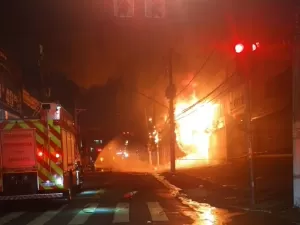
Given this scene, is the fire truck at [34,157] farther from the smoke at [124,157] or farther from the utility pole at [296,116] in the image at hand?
the smoke at [124,157]

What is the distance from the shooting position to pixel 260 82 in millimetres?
21609

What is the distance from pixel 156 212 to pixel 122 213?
0.88 metres

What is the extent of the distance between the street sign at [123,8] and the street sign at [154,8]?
346 millimetres

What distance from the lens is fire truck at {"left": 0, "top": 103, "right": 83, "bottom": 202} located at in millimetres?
13062

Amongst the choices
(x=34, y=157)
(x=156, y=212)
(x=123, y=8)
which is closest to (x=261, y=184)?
(x=156, y=212)

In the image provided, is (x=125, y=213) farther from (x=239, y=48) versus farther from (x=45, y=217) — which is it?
(x=239, y=48)

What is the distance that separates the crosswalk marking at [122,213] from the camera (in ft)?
33.9

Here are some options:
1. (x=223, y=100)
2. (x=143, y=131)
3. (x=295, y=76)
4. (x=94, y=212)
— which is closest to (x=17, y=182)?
(x=94, y=212)

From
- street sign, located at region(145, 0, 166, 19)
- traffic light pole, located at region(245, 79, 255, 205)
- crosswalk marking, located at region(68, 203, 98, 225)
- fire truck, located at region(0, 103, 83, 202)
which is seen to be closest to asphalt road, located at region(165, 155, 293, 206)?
traffic light pole, located at region(245, 79, 255, 205)

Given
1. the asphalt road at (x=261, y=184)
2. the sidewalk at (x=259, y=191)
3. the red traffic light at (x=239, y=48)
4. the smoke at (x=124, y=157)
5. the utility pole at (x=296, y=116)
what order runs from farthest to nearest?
the smoke at (x=124, y=157), the asphalt road at (x=261, y=184), the sidewalk at (x=259, y=191), the red traffic light at (x=239, y=48), the utility pole at (x=296, y=116)

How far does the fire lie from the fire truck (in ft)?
62.1

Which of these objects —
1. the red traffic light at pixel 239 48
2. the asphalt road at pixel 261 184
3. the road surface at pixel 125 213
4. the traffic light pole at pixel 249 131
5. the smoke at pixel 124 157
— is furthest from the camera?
the smoke at pixel 124 157

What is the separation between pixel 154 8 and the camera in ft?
33.4

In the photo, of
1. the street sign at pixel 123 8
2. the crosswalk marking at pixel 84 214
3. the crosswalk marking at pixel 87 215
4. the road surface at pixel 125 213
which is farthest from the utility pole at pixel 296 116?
the crosswalk marking at pixel 84 214
